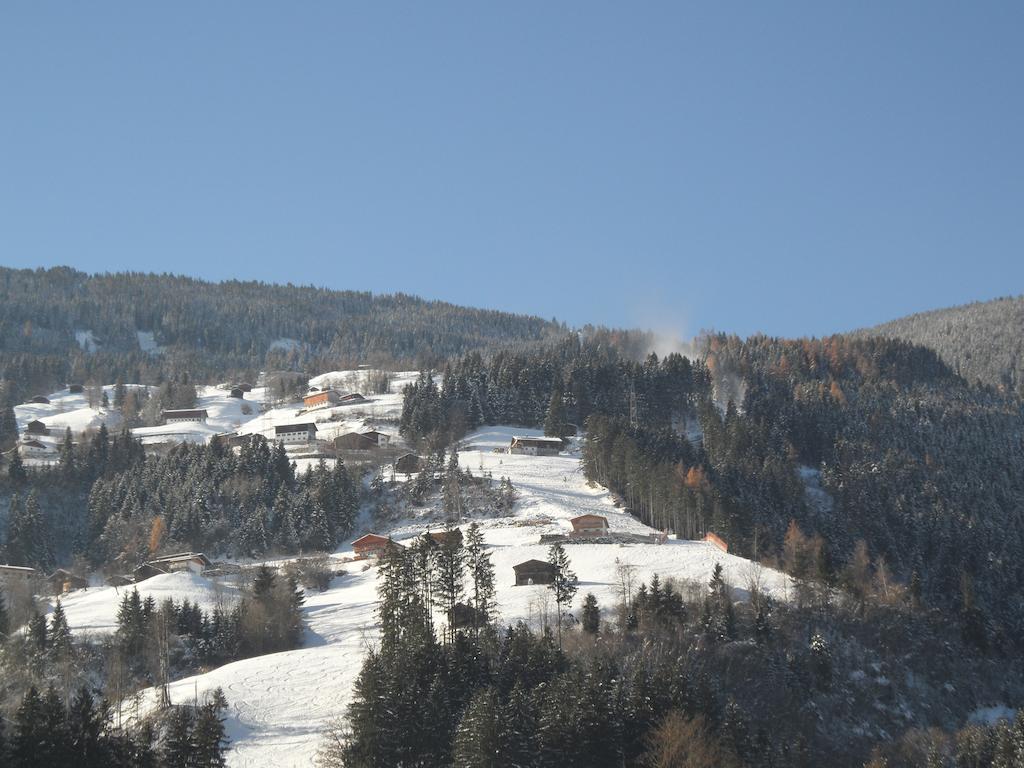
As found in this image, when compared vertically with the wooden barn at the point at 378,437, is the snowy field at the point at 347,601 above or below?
below

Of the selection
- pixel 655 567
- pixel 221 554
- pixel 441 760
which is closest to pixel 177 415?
pixel 221 554

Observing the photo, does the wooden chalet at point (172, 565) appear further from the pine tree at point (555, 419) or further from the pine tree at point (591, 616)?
the pine tree at point (555, 419)

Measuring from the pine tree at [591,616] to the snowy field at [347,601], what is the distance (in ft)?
6.84

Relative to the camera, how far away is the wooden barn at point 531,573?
67.8m

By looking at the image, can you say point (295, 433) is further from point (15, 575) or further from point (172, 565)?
point (15, 575)

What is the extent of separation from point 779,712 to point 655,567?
49.6ft

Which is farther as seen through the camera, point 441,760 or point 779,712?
point 779,712

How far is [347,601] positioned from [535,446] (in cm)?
4693

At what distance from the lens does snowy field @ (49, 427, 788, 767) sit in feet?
164

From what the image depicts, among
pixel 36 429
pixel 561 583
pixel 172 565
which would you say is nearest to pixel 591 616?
pixel 561 583

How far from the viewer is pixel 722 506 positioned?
→ 285 ft

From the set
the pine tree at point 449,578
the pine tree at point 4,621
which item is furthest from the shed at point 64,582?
the pine tree at point 449,578

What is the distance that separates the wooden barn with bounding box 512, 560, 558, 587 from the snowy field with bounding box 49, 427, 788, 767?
3.41 ft

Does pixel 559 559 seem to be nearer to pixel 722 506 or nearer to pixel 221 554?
pixel 722 506
